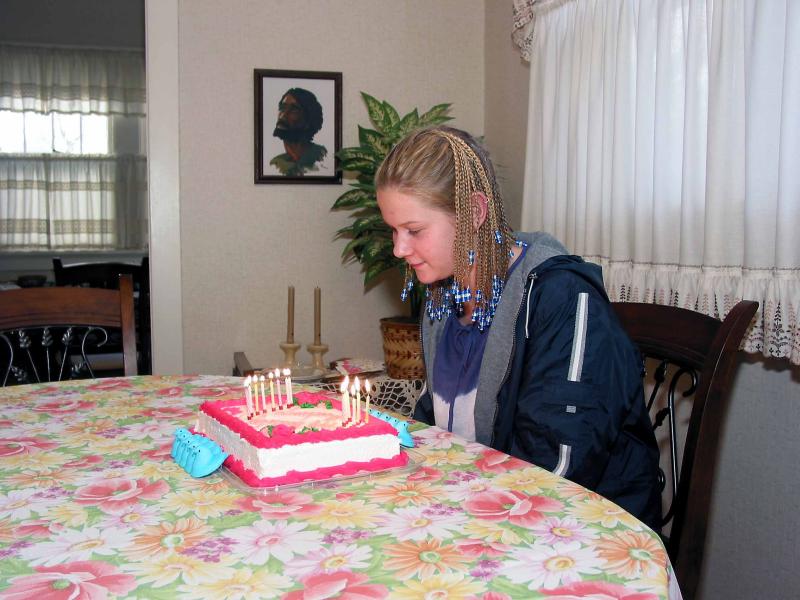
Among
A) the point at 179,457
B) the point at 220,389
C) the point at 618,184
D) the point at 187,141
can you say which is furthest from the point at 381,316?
the point at 179,457

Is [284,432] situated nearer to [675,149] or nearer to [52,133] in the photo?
[675,149]

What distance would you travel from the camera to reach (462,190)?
1463 millimetres

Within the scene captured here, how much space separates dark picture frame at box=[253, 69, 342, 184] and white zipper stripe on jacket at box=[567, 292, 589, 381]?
67.2 inches

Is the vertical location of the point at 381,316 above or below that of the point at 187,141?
below

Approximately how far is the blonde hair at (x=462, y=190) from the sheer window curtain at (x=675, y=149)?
55 cm

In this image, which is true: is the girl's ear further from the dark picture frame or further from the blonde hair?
the dark picture frame

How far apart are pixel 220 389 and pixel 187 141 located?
147 centimetres

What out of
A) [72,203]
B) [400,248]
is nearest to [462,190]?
[400,248]

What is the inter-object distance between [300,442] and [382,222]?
1.70 m

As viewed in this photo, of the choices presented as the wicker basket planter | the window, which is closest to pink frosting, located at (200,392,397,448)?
the wicker basket planter

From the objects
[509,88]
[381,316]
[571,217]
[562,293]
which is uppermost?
[509,88]

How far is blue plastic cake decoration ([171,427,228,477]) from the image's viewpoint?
1.09 metres

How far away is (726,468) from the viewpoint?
1907 mm

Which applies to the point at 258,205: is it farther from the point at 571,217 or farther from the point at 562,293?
the point at 562,293
